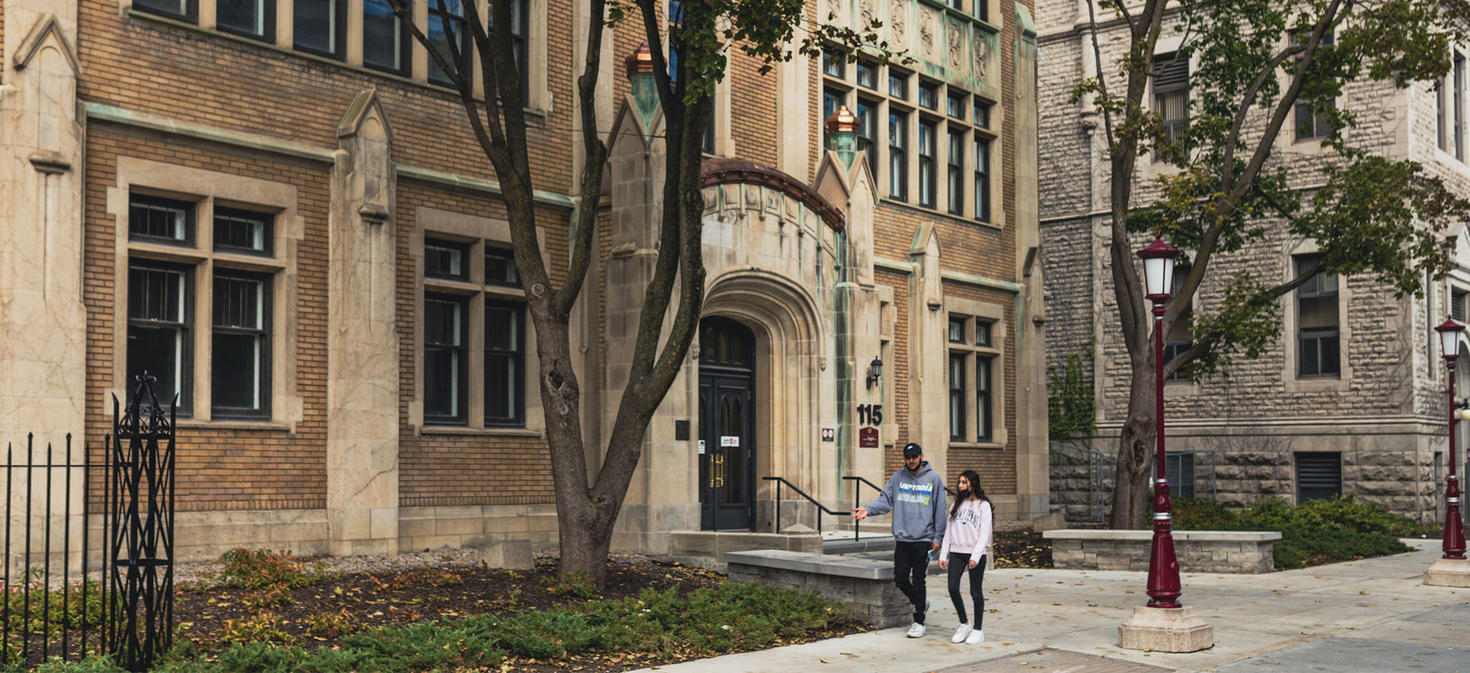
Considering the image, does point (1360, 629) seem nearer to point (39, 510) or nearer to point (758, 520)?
point (758, 520)

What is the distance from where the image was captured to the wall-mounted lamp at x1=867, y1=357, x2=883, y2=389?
23.7 metres

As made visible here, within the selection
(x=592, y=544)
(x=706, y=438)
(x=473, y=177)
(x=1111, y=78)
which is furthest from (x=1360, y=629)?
(x=1111, y=78)

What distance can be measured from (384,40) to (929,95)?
12381 mm

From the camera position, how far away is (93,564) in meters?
14.7

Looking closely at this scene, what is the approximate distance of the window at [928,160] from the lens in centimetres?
2758

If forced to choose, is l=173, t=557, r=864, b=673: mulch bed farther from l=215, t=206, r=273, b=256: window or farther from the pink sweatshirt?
l=215, t=206, r=273, b=256: window

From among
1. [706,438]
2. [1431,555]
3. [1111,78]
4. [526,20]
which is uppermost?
[1111,78]

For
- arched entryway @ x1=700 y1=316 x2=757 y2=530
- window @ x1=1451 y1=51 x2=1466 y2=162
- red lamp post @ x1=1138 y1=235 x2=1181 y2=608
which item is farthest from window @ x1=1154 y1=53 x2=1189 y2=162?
red lamp post @ x1=1138 y1=235 x2=1181 y2=608

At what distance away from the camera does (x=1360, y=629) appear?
14461 millimetres

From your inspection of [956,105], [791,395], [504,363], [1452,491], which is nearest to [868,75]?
[956,105]

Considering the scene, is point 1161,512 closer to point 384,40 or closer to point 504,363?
point 504,363

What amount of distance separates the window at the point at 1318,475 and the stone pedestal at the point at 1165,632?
20.5m

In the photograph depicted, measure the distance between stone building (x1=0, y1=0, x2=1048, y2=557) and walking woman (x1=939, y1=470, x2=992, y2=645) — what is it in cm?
670

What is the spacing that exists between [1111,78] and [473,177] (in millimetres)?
21473
